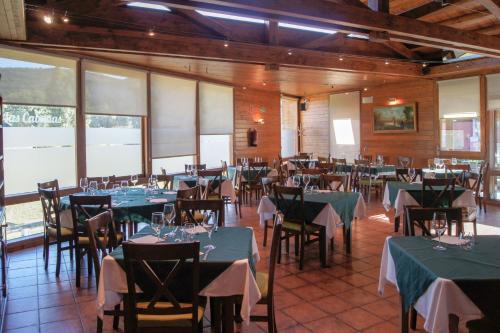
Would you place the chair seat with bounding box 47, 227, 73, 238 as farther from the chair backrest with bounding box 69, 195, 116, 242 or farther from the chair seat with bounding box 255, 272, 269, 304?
the chair seat with bounding box 255, 272, 269, 304

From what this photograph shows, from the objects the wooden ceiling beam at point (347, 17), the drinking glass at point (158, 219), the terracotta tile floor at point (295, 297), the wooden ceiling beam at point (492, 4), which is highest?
the wooden ceiling beam at point (492, 4)

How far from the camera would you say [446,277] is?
211 cm

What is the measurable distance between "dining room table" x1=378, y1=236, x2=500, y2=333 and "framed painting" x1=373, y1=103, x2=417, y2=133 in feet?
27.7

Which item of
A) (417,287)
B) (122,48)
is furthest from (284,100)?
(417,287)

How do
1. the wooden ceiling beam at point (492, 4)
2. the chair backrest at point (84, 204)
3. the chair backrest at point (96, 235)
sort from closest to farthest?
the chair backrest at point (96, 235)
the chair backrest at point (84, 204)
the wooden ceiling beam at point (492, 4)

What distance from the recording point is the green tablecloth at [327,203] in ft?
15.2

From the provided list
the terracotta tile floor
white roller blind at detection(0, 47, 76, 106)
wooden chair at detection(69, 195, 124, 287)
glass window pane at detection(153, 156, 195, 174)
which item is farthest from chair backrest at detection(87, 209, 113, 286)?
glass window pane at detection(153, 156, 195, 174)

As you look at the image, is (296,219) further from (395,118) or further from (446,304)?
(395,118)

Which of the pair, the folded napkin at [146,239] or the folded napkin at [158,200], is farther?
the folded napkin at [158,200]

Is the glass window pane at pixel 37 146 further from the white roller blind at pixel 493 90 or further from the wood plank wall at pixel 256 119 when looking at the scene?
the white roller blind at pixel 493 90

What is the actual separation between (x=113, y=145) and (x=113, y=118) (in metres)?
0.51

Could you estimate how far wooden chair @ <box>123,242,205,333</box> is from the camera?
2146mm

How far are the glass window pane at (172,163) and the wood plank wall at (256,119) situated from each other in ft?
6.52

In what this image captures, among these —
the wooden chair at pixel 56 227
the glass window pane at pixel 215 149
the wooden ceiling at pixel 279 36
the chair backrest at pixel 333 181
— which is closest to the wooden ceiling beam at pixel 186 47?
the wooden ceiling at pixel 279 36
